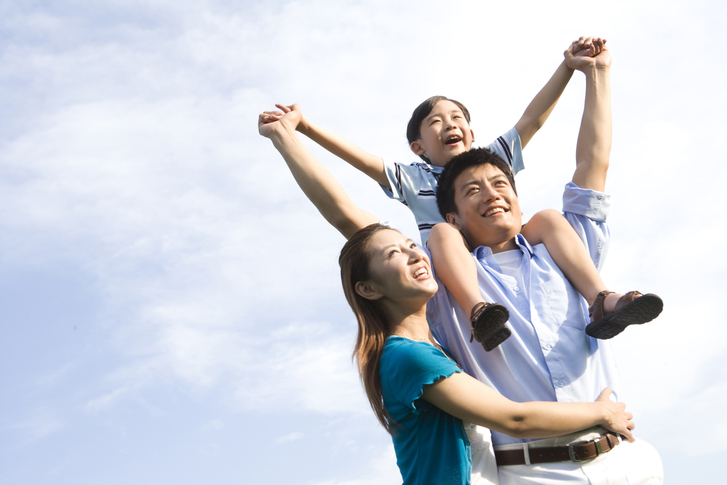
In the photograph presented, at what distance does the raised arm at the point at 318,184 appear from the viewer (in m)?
3.96

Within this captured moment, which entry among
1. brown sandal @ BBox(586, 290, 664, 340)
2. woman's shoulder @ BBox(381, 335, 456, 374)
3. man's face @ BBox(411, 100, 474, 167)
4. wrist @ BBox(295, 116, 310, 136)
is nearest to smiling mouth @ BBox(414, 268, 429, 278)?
woman's shoulder @ BBox(381, 335, 456, 374)

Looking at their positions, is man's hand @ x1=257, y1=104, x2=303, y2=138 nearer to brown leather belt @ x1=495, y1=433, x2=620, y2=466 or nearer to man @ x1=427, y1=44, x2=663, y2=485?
man @ x1=427, y1=44, x2=663, y2=485

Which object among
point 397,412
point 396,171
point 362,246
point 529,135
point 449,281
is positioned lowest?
point 397,412

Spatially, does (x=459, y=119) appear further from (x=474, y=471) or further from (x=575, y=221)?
(x=474, y=471)

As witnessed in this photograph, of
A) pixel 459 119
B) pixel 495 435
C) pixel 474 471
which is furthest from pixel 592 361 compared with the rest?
pixel 459 119

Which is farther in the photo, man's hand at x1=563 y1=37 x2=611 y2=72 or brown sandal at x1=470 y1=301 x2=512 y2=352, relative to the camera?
man's hand at x1=563 y1=37 x2=611 y2=72

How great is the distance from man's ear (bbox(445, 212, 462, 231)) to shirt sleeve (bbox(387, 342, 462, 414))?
1.09 m

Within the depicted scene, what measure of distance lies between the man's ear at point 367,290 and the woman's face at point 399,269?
1 centimetres

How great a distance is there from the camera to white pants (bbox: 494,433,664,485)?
3008 millimetres

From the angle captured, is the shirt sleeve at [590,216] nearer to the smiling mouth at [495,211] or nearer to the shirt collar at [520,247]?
the shirt collar at [520,247]

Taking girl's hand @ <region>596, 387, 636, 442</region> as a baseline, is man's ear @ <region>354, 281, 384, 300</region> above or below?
above

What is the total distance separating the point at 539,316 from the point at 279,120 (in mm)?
2142

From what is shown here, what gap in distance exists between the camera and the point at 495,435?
3234 mm

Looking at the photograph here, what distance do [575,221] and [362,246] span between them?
1277 mm
